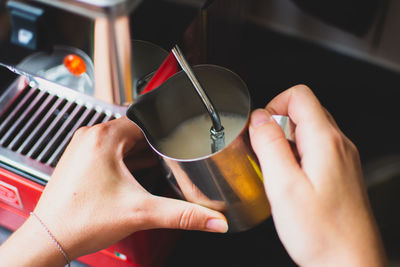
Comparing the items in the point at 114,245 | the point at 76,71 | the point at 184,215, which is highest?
the point at 76,71

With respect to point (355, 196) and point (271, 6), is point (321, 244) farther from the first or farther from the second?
point (271, 6)

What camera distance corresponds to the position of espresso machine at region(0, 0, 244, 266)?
35cm

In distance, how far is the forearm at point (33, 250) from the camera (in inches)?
20.8

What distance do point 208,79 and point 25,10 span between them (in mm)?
251

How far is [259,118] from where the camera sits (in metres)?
0.48

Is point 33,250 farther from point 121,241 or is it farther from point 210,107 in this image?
point 210,107

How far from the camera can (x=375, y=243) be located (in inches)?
19.2

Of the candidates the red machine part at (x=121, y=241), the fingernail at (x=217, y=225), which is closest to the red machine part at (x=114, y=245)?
the red machine part at (x=121, y=241)

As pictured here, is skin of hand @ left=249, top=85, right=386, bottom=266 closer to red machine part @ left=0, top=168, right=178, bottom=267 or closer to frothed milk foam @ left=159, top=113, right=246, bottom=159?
frothed milk foam @ left=159, top=113, right=246, bottom=159

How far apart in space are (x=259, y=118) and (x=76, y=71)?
0.85 feet

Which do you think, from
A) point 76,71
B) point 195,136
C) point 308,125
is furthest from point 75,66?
point 308,125

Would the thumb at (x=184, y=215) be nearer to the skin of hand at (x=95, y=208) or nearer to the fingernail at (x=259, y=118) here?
the skin of hand at (x=95, y=208)

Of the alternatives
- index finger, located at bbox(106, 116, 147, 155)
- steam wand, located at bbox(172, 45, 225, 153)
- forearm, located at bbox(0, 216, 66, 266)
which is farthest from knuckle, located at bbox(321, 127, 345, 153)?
forearm, located at bbox(0, 216, 66, 266)

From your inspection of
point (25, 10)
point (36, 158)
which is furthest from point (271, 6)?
point (25, 10)
